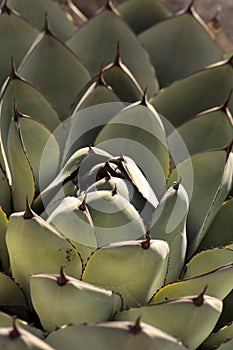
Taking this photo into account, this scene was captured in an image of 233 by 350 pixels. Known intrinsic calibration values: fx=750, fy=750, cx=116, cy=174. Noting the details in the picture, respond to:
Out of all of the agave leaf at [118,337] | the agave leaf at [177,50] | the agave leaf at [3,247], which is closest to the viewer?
the agave leaf at [118,337]

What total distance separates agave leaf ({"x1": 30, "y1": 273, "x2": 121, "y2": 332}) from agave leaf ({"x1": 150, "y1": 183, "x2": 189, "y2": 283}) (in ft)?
0.37

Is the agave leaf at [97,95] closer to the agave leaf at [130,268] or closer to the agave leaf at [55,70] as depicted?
the agave leaf at [55,70]

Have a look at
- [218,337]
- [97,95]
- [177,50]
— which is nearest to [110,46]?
[177,50]

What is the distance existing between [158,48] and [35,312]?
0.59 metres

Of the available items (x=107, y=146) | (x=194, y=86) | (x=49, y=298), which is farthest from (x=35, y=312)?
(x=194, y=86)

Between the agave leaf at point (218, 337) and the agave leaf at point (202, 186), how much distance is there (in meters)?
0.13

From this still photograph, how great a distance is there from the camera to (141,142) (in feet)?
3.51

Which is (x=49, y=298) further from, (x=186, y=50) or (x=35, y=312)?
(x=186, y=50)

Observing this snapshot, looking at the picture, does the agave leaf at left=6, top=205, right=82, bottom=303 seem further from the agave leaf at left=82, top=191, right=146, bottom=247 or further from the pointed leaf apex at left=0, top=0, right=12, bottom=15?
the pointed leaf apex at left=0, top=0, right=12, bottom=15

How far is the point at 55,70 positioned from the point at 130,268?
441 millimetres

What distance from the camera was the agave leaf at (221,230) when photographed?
42.3 inches

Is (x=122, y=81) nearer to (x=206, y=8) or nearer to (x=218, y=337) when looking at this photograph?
(x=218, y=337)

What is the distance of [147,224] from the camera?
3.07 ft

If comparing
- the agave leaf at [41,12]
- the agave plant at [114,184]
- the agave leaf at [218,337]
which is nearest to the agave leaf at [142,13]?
the agave plant at [114,184]
